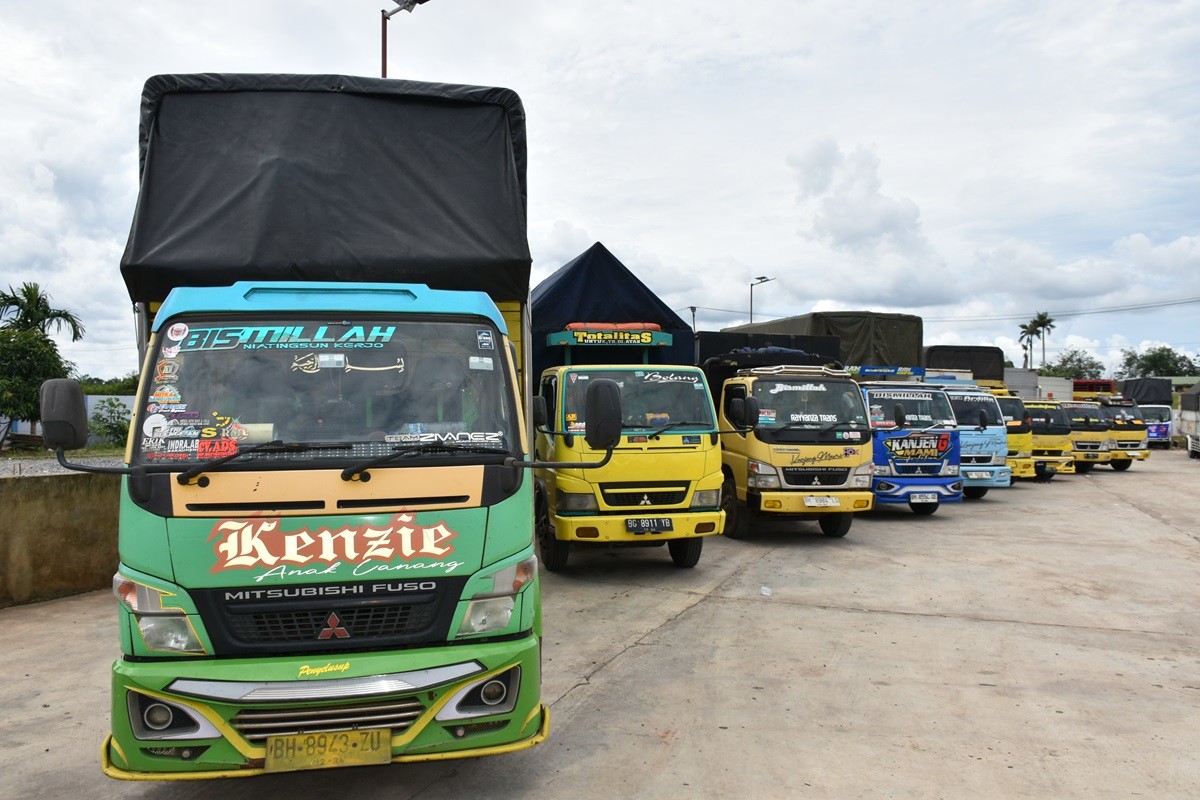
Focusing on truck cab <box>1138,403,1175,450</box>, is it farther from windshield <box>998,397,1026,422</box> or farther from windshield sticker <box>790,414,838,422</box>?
windshield sticker <box>790,414,838,422</box>

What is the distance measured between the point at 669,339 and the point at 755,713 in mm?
6898

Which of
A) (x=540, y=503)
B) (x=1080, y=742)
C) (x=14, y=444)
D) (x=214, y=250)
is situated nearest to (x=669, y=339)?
(x=540, y=503)

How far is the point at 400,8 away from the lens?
488 inches

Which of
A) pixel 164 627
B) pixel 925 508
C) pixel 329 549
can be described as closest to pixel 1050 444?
pixel 925 508

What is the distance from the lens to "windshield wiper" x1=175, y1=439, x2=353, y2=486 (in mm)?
3781

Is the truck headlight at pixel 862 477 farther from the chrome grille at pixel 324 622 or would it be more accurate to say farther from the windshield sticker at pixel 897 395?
the chrome grille at pixel 324 622

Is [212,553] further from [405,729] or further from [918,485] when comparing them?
[918,485]

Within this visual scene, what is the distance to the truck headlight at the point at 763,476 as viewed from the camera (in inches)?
450

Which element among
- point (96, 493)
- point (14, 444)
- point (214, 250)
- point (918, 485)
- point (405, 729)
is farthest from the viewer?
point (14, 444)

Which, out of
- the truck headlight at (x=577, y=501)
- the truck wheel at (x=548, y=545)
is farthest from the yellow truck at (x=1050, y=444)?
the truck headlight at (x=577, y=501)

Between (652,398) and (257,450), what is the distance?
19.9 feet

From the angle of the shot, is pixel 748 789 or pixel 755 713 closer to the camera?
pixel 748 789

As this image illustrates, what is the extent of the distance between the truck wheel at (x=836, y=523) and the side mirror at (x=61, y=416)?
9.39m

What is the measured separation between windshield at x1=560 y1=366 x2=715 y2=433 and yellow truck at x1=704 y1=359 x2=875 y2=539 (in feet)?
4.55
